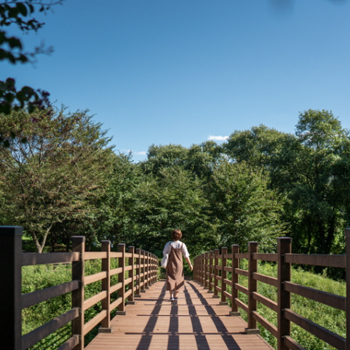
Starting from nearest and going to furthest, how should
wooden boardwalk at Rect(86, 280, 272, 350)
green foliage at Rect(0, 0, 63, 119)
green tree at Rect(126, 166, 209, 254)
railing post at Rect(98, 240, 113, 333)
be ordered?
1. green foliage at Rect(0, 0, 63, 119)
2. wooden boardwalk at Rect(86, 280, 272, 350)
3. railing post at Rect(98, 240, 113, 333)
4. green tree at Rect(126, 166, 209, 254)

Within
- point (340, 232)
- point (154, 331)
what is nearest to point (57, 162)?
point (154, 331)

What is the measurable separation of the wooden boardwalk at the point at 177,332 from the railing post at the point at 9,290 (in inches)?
107

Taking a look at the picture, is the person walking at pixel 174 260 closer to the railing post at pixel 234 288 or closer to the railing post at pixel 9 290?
the railing post at pixel 234 288

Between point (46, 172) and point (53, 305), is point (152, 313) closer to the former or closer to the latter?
point (53, 305)

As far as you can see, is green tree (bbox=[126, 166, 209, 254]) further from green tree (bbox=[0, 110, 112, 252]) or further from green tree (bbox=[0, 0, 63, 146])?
green tree (bbox=[0, 0, 63, 146])

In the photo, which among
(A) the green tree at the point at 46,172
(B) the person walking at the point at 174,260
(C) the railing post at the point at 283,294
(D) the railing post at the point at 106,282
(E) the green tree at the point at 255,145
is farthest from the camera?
(E) the green tree at the point at 255,145

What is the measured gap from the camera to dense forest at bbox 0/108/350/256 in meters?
27.1

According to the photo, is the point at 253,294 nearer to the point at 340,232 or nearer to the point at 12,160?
the point at 12,160

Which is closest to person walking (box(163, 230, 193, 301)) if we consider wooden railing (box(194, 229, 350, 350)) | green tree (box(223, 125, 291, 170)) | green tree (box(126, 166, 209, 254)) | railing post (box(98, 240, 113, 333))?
wooden railing (box(194, 229, 350, 350))

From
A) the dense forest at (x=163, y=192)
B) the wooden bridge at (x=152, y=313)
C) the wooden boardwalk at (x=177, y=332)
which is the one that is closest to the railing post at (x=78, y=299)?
the wooden bridge at (x=152, y=313)

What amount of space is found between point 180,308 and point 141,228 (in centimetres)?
2618

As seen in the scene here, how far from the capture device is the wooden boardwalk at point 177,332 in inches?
208

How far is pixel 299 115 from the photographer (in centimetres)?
4097

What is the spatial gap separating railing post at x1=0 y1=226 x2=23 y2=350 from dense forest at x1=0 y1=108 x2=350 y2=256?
2208 centimetres
